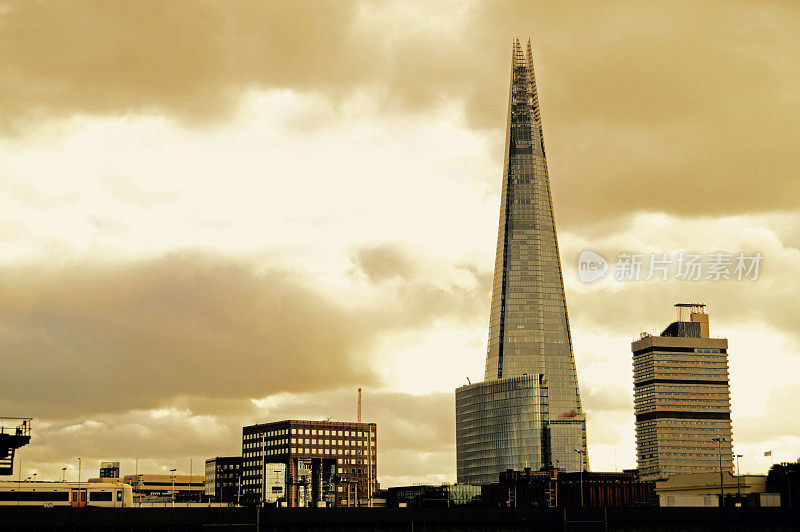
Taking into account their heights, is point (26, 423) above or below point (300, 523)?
above

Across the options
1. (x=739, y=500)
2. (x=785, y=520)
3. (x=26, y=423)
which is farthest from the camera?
(x=739, y=500)

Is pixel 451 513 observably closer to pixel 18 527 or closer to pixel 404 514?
pixel 404 514

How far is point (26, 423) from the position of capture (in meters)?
105

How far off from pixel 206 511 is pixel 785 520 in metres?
71.4

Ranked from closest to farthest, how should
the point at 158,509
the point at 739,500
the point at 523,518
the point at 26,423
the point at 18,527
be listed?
the point at 18,527, the point at 158,509, the point at 26,423, the point at 523,518, the point at 739,500

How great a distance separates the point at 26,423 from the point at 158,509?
1768 cm

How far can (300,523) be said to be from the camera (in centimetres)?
10350

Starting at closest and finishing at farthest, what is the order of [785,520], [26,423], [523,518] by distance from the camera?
[26,423]
[523,518]
[785,520]

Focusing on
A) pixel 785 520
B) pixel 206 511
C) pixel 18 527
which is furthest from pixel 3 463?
pixel 785 520

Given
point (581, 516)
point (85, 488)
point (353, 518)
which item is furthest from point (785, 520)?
point (85, 488)

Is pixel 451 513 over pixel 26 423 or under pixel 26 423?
under

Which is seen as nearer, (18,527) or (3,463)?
(18,527)

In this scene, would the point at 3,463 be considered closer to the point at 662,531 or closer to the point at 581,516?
the point at 581,516

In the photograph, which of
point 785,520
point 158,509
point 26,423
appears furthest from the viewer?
point 785,520
